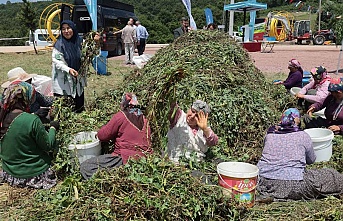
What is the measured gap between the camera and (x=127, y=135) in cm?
353

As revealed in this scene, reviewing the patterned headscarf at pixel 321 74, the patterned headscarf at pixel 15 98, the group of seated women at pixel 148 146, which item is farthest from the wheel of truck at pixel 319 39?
the patterned headscarf at pixel 15 98

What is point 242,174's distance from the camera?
2.99 metres

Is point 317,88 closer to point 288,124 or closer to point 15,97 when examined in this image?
point 288,124

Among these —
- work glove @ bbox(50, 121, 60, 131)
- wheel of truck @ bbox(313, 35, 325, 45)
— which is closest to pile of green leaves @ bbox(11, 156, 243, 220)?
work glove @ bbox(50, 121, 60, 131)

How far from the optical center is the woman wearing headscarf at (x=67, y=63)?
16.1 feet

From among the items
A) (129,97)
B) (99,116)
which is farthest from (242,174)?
(99,116)

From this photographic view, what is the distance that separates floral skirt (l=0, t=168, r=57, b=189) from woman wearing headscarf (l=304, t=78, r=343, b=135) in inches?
134

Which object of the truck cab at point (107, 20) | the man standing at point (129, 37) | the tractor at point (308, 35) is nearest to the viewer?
the man standing at point (129, 37)

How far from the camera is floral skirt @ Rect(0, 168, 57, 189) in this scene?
363 cm

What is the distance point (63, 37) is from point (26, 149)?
1983mm

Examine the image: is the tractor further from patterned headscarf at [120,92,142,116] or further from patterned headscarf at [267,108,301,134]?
patterned headscarf at [120,92,142,116]

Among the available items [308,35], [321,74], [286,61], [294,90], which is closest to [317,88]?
[321,74]

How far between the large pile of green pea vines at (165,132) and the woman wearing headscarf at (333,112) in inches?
23.4

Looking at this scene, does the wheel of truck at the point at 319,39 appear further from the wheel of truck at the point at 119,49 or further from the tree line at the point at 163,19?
the wheel of truck at the point at 119,49
